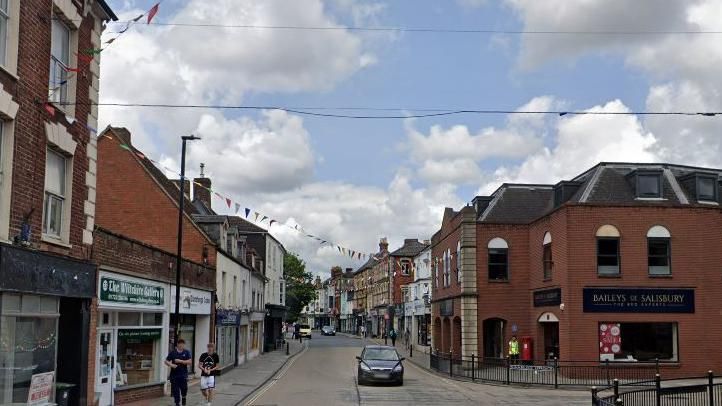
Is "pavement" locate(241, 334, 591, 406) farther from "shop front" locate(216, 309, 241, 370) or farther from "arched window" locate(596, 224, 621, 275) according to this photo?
"arched window" locate(596, 224, 621, 275)

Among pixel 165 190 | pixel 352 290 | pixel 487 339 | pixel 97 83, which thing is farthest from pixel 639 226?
pixel 352 290

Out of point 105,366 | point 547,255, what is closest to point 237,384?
point 105,366

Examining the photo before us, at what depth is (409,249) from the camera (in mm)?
89062

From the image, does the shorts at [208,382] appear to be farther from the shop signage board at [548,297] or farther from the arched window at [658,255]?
the arched window at [658,255]

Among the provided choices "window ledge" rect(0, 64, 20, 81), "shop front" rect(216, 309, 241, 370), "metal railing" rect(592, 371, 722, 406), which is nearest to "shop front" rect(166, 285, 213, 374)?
"shop front" rect(216, 309, 241, 370)

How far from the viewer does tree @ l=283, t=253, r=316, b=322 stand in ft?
302

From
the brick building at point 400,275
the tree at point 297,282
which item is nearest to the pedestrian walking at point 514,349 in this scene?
the brick building at point 400,275

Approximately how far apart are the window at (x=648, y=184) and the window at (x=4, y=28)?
27.5 m

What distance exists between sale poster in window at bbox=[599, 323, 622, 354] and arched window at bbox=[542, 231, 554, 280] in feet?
13.5

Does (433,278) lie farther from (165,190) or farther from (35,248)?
(35,248)

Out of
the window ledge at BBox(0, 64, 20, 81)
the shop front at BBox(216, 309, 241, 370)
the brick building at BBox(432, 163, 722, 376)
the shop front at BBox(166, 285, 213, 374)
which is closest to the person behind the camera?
the window ledge at BBox(0, 64, 20, 81)

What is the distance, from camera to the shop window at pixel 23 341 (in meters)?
13.2

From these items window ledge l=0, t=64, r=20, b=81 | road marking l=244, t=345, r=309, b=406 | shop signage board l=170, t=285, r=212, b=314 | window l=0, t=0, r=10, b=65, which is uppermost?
window l=0, t=0, r=10, b=65

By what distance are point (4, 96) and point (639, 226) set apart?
1058 inches
